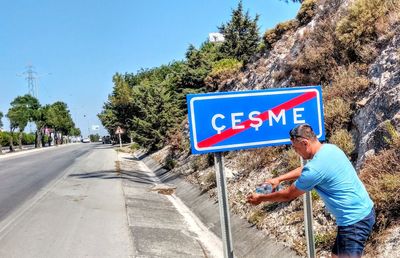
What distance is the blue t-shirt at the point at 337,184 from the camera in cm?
360

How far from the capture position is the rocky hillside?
624 centimetres

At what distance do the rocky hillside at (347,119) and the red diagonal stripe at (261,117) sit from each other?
6.89 ft

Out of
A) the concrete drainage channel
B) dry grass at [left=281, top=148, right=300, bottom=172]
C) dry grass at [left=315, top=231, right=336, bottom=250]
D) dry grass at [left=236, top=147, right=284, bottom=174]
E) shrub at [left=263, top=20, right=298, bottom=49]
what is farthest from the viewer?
→ shrub at [left=263, top=20, right=298, bottom=49]

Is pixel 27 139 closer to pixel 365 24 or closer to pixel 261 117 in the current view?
pixel 365 24

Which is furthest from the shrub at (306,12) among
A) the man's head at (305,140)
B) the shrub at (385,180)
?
the man's head at (305,140)

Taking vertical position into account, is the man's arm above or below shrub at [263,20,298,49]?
below

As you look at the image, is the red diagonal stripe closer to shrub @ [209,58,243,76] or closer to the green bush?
shrub @ [209,58,243,76]

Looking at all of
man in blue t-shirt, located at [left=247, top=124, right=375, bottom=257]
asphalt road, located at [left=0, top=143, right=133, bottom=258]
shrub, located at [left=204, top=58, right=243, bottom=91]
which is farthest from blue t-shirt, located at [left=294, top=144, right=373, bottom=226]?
shrub, located at [left=204, top=58, right=243, bottom=91]

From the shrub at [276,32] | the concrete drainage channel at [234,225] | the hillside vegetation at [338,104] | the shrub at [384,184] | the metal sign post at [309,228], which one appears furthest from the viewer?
the shrub at [276,32]

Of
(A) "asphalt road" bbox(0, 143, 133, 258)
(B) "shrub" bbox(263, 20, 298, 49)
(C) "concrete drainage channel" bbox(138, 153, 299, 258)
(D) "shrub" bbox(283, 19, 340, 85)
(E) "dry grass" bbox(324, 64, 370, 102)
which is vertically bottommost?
(C) "concrete drainage channel" bbox(138, 153, 299, 258)

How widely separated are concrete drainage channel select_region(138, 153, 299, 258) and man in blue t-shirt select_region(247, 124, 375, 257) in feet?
9.21

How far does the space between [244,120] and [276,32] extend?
1834cm

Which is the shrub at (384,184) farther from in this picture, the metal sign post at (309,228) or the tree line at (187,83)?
the tree line at (187,83)

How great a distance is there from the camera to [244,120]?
4.45 meters
